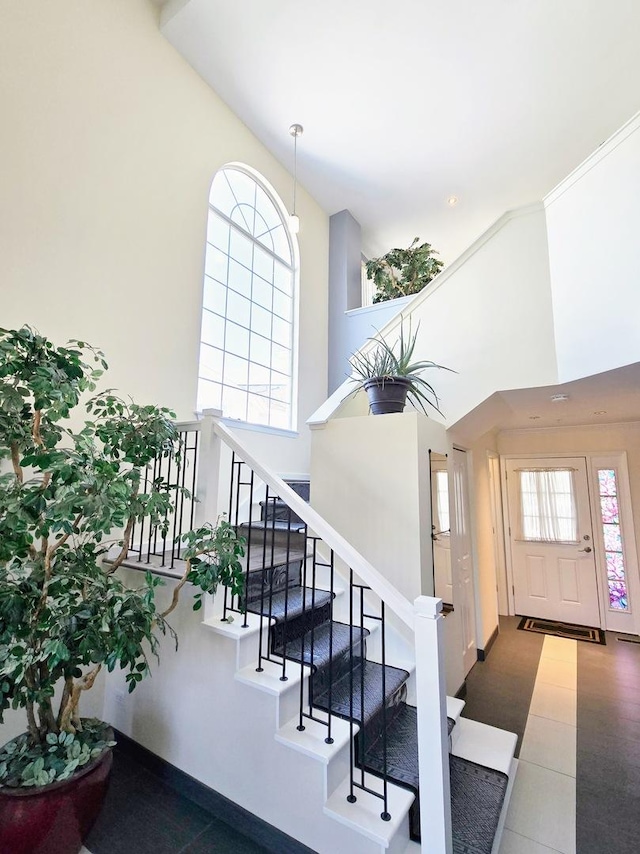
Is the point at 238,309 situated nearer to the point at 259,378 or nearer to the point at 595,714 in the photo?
the point at 259,378

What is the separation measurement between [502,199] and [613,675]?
538 cm

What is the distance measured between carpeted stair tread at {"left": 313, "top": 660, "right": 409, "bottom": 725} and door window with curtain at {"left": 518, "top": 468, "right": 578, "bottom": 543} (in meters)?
3.80

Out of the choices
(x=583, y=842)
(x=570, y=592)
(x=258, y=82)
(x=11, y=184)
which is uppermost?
(x=258, y=82)

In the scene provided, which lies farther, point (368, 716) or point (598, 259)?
point (598, 259)

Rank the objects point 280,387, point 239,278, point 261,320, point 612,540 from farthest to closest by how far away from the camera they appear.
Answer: point 612,540, point 280,387, point 261,320, point 239,278

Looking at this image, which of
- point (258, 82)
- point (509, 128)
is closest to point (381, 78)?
point (258, 82)

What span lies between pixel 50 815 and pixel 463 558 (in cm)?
318

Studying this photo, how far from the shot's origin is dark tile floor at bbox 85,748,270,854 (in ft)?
5.62

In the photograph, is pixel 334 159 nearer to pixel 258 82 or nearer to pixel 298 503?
pixel 258 82

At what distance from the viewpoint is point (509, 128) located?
406 cm

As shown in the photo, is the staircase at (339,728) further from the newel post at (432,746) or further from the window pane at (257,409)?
the window pane at (257,409)

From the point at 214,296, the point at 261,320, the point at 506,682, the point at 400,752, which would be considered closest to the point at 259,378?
the point at 261,320

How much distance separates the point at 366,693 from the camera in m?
2.03

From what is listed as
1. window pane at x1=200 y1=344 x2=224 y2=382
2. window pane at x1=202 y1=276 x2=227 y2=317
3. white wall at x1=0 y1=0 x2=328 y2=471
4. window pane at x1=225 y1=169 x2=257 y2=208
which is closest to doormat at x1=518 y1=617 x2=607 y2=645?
window pane at x1=200 y1=344 x2=224 y2=382
